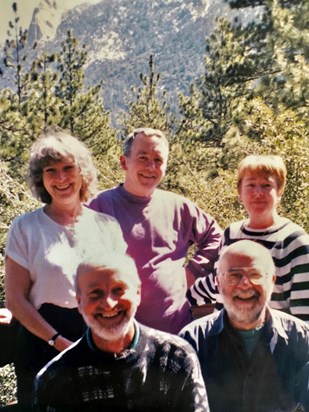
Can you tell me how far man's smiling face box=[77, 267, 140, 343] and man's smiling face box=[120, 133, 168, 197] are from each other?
170mm

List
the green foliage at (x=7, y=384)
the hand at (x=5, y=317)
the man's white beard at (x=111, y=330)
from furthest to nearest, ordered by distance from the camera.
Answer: the green foliage at (x=7, y=384), the hand at (x=5, y=317), the man's white beard at (x=111, y=330)

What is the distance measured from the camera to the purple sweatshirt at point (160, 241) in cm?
84

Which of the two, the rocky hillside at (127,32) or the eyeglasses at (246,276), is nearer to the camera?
the eyeglasses at (246,276)

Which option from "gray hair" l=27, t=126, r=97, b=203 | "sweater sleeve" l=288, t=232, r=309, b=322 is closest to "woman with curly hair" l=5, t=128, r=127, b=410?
"gray hair" l=27, t=126, r=97, b=203

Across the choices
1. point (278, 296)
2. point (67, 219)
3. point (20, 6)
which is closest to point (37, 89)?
point (20, 6)

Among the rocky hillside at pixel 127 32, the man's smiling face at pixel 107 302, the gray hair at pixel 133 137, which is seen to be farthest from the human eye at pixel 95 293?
the rocky hillside at pixel 127 32

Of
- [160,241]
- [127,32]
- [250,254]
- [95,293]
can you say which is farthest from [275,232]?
[127,32]

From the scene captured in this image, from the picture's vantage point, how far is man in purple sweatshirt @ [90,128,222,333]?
844mm

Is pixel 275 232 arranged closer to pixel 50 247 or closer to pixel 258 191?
pixel 258 191

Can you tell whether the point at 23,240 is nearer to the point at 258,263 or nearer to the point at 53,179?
the point at 53,179

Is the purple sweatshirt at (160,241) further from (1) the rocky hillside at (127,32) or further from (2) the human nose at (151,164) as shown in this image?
(1) the rocky hillside at (127,32)

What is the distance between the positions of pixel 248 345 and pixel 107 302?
0.21 m

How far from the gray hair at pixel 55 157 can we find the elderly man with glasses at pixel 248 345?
0.67ft

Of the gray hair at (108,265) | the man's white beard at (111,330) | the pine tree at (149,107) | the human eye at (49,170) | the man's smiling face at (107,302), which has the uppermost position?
the pine tree at (149,107)
